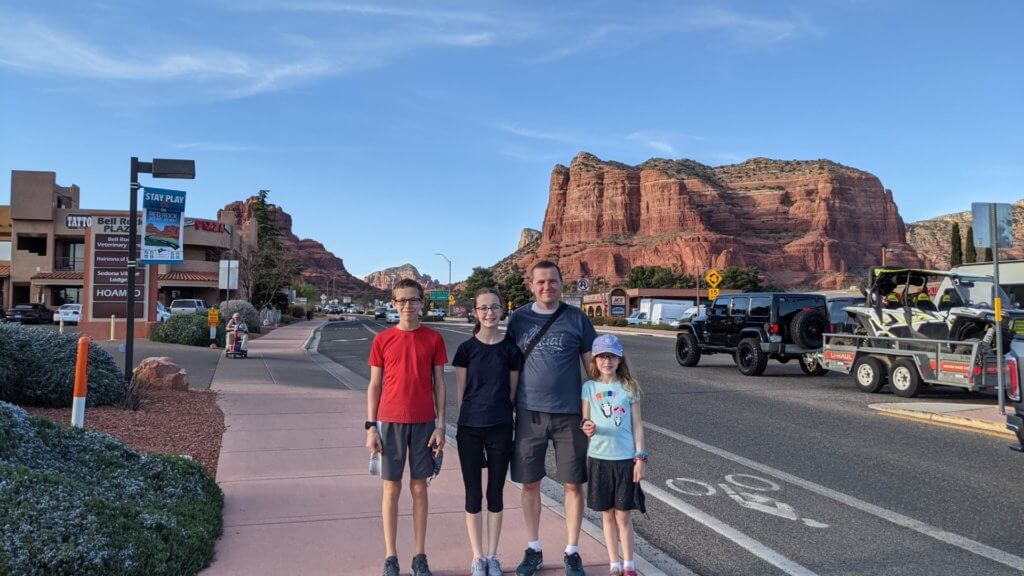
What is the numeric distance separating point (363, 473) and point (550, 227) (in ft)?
632

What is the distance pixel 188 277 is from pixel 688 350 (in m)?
44.9

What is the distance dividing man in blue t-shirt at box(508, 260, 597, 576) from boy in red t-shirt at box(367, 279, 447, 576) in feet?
1.64

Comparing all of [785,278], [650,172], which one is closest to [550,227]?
[650,172]

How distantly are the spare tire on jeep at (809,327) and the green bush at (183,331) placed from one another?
687 inches

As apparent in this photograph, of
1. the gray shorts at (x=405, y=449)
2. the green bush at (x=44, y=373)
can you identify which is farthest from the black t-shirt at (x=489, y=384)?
the green bush at (x=44, y=373)

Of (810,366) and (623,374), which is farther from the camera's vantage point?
(810,366)

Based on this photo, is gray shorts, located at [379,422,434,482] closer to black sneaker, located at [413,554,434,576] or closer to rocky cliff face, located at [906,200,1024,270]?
black sneaker, located at [413,554,434,576]

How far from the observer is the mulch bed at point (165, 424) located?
7.50 m

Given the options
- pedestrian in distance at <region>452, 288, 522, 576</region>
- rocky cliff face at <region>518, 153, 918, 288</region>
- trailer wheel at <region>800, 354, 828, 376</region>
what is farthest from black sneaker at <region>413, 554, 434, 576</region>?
rocky cliff face at <region>518, 153, 918, 288</region>

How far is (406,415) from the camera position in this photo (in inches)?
171

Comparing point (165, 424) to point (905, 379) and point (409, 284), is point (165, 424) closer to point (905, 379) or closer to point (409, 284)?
point (409, 284)

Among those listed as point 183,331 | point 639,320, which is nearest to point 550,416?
point 183,331

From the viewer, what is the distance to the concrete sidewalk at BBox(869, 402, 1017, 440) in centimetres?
985

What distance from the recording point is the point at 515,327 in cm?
452
